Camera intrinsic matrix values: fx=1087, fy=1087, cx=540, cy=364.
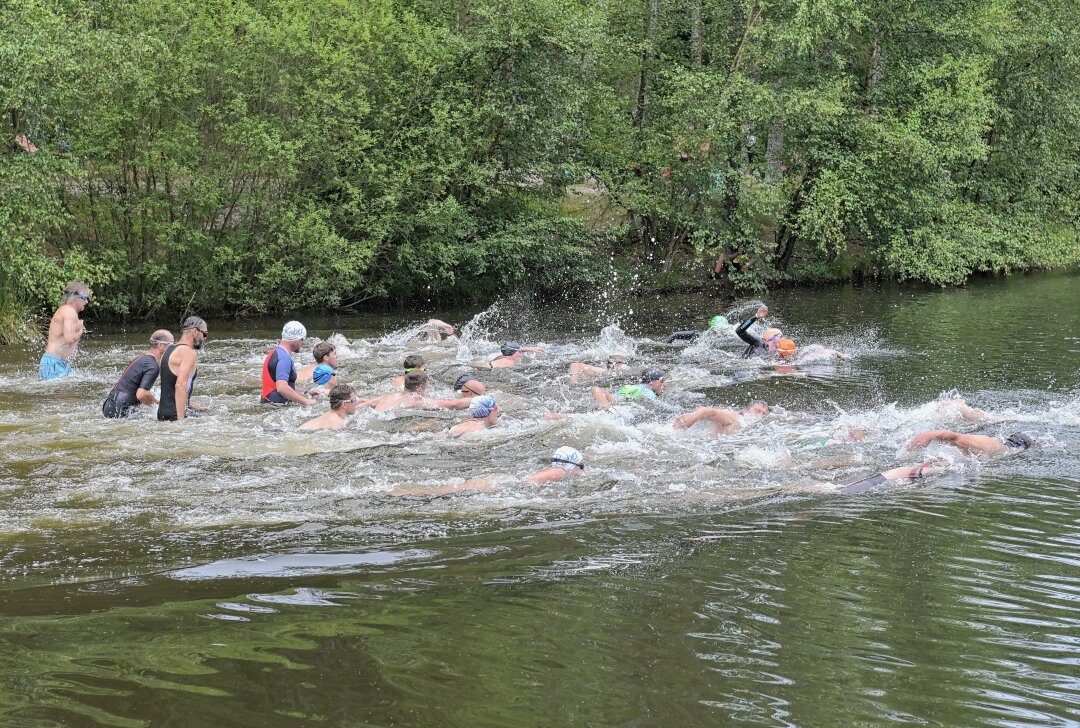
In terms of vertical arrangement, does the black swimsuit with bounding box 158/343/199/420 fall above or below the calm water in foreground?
above

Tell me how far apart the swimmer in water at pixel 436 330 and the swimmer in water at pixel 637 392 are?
6244mm

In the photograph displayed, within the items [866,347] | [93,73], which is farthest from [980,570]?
[93,73]

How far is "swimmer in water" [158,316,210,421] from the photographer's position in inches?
468

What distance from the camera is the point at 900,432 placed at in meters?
12.3

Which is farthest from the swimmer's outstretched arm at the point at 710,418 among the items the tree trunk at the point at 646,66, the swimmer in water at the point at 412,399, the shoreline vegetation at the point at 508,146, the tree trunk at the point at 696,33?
the tree trunk at the point at 696,33

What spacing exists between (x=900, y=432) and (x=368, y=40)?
16.7m

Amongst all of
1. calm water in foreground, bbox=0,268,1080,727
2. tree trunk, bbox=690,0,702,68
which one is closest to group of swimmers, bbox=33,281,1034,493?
calm water in foreground, bbox=0,268,1080,727

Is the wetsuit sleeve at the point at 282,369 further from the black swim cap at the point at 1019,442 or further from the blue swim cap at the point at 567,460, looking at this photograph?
the black swim cap at the point at 1019,442

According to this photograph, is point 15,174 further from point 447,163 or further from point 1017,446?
point 1017,446

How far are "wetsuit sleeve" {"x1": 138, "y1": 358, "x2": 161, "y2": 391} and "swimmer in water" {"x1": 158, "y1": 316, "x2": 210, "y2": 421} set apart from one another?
1.19 feet

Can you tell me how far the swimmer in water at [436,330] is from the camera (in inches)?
810

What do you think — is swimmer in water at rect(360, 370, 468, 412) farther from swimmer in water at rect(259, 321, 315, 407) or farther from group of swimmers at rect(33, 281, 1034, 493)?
swimmer in water at rect(259, 321, 315, 407)

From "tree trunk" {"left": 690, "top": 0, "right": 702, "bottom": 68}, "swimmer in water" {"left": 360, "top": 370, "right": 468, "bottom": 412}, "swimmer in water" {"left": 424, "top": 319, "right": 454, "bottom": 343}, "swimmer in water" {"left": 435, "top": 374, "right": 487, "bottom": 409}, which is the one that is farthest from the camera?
"tree trunk" {"left": 690, "top": 0, "right": 702, "bottom": 68}

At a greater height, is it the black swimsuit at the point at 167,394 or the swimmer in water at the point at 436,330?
the swimmer in water at the point at 436,330
